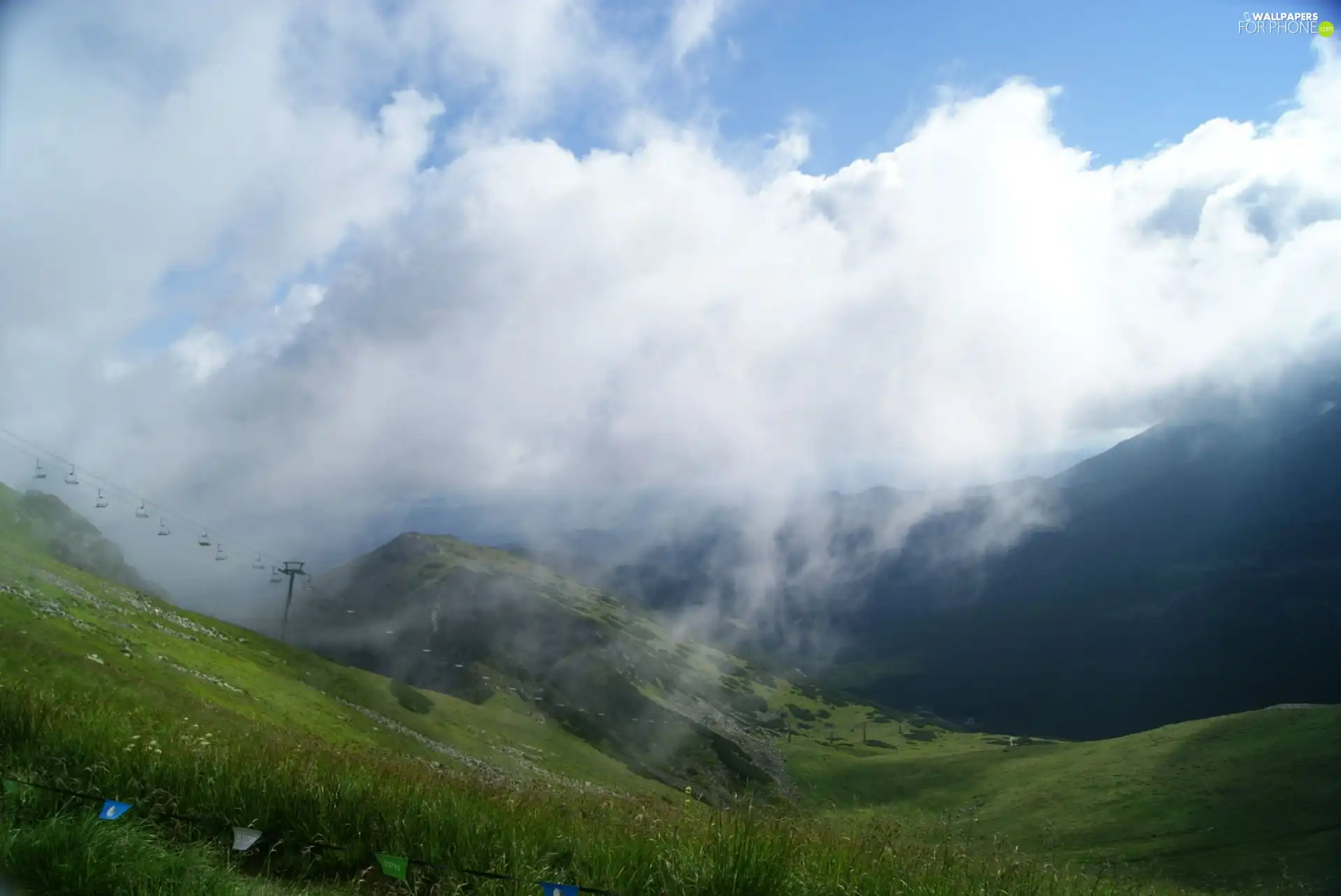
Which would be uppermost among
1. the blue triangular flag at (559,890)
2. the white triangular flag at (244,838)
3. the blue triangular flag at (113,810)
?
the blue triangular flag at (559,890)

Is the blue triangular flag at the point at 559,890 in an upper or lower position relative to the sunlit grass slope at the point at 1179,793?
upper

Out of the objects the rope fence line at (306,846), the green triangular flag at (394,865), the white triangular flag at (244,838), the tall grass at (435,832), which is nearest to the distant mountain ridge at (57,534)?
the tall grass at (435,832)

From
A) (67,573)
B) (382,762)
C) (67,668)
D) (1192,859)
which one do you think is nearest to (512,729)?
(67,573)

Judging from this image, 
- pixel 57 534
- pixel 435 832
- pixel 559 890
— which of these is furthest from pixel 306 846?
pixel 57 534

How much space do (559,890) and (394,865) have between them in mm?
1765

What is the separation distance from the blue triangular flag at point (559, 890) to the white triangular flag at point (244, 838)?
3307mm

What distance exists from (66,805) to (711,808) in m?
7.21

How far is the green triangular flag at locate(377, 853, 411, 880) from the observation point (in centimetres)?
756

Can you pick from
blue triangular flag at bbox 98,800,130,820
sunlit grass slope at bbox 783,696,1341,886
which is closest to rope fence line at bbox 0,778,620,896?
blue triangular flag at bbox 98,800,130,820

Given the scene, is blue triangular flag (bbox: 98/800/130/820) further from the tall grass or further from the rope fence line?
the tall grass

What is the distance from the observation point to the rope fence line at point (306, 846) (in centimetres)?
732

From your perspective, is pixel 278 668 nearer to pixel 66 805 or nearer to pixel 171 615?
pixel 171 615

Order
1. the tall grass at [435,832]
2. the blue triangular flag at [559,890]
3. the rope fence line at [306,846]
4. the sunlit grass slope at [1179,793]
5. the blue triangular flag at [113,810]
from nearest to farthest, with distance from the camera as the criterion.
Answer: the blue triangular flag at [559,890]
the rope fence line at [306,846]
the tall grass at [435,832]
the blue triangular flag at [113,810]
the sunlit grass slope at [1179,793]

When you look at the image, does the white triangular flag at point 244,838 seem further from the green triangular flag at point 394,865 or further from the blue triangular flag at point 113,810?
the green triangular flag at point 394,865
